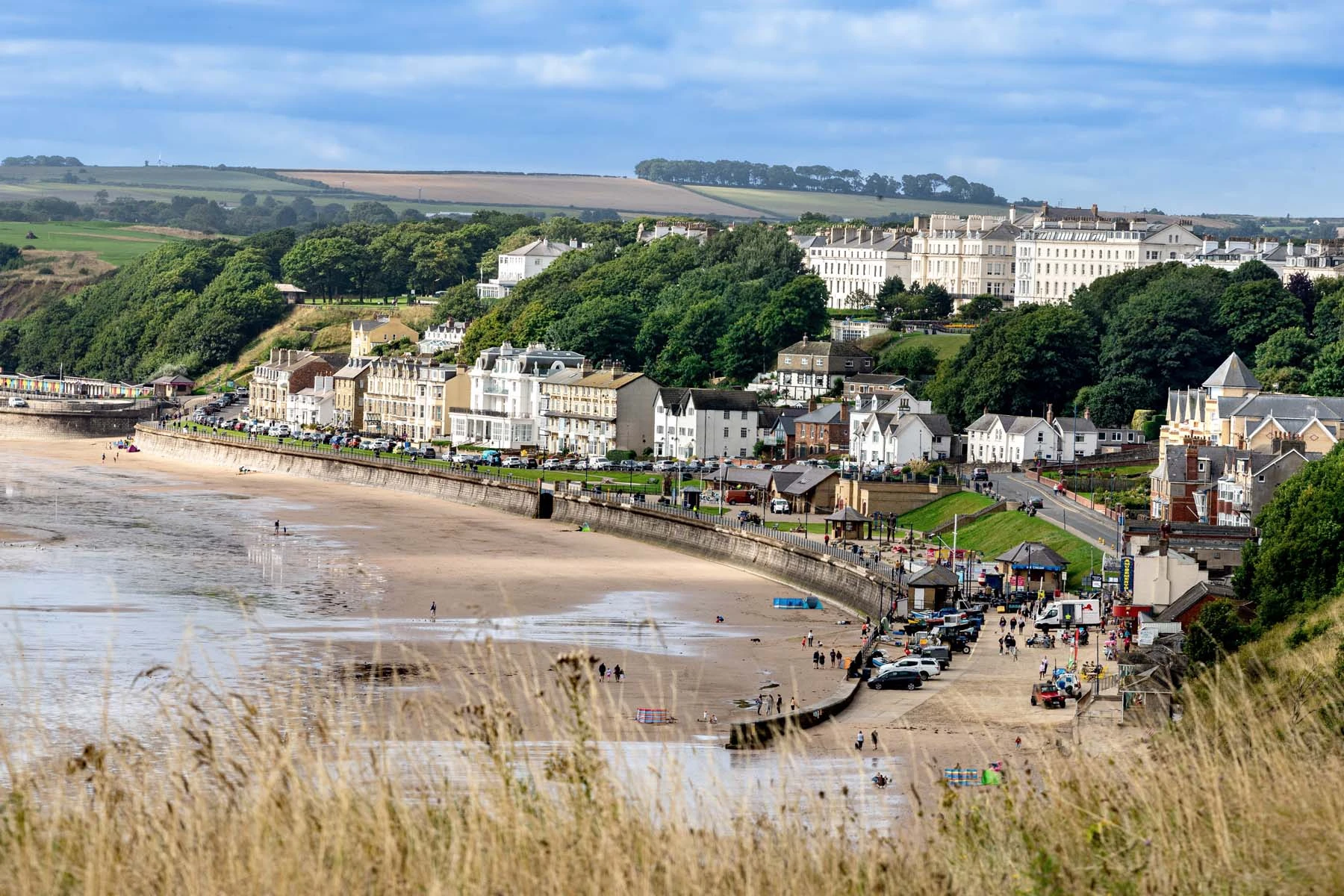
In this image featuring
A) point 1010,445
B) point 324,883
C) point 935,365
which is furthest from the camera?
point 935,365

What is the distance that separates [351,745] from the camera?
845 cm

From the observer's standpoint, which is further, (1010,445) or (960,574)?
(1010,445)

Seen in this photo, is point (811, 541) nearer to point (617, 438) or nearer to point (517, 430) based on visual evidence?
point (617, 438)

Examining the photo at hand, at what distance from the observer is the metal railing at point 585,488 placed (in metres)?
52.9

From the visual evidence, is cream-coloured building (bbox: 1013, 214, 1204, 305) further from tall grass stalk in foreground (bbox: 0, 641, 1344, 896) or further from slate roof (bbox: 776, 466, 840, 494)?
tall grass stalk in foreground (bbox: 0, 641, 1344, 896)

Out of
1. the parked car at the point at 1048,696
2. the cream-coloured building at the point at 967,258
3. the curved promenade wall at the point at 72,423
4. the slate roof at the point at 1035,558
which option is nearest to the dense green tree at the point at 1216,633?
the parked car at the point at 1048,696

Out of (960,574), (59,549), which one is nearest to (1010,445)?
(960,574)

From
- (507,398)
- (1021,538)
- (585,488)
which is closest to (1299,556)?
(1021,538)

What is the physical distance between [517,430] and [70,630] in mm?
59996

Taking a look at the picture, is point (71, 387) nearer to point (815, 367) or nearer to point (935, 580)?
point (815, 367)

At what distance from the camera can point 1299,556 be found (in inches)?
1481

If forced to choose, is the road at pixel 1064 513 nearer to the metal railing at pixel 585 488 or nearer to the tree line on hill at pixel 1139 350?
the metal railing at pixel 585 488

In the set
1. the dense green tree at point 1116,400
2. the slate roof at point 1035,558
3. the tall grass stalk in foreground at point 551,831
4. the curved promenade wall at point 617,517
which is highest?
the tall grass stalk in foreground at point 551,831

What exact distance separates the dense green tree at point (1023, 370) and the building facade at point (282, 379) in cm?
4450
